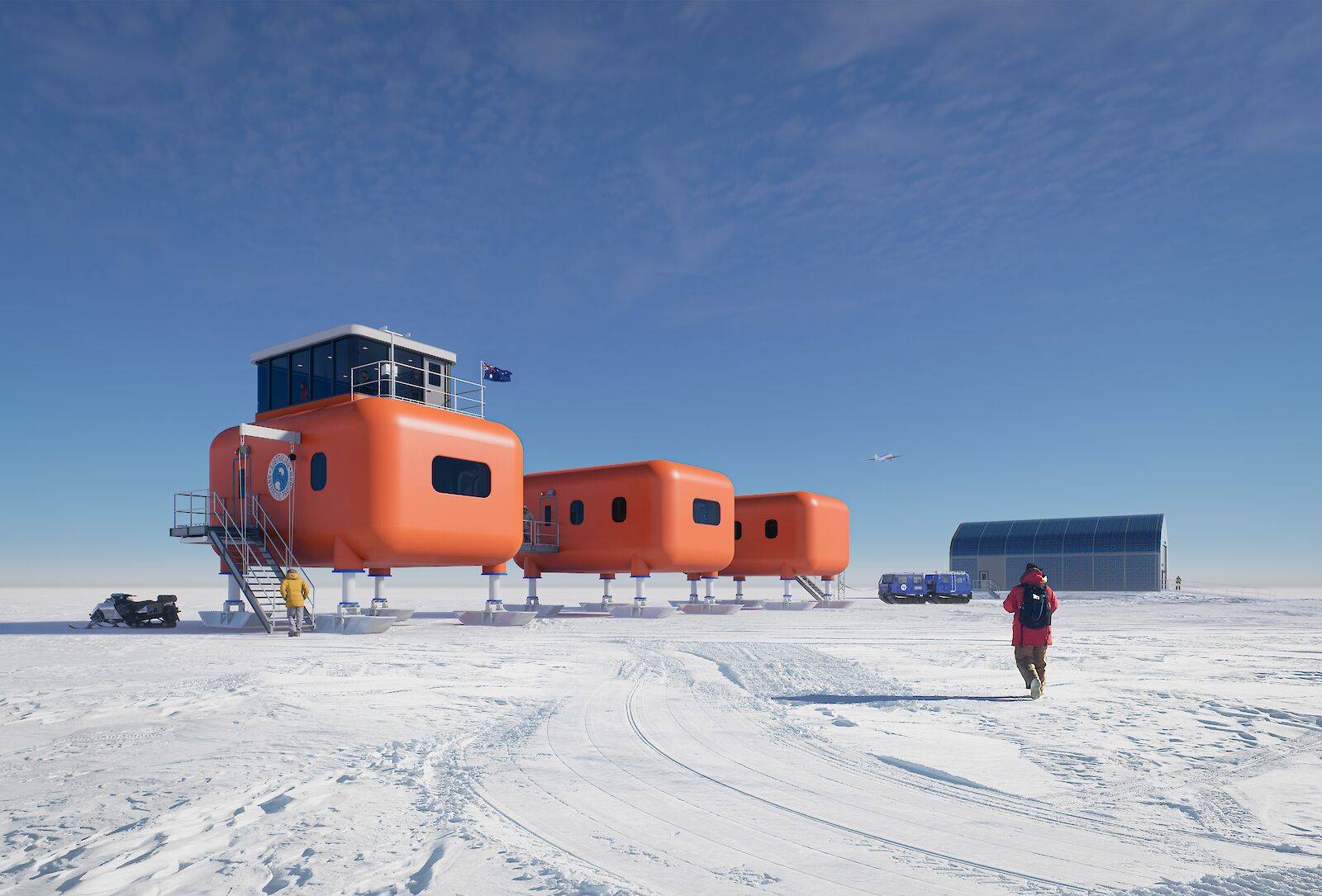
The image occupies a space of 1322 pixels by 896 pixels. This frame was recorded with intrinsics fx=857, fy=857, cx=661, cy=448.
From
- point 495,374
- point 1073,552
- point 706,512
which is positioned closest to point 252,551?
point 495,374

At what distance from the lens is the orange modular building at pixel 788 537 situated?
114 feet

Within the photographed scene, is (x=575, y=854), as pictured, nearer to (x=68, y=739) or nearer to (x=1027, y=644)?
(x=68, y=739)

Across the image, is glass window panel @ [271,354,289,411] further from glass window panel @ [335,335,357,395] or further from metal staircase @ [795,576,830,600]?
metal staircase @ [795,576,830,600]

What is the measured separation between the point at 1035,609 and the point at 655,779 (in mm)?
5734

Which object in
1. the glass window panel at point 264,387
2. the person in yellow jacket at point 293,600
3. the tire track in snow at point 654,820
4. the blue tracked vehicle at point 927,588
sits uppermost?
the glass window panel at point 264,387

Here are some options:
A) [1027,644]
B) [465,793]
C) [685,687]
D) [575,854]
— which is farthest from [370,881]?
[1027,644]

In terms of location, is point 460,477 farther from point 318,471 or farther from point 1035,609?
point 1035,609

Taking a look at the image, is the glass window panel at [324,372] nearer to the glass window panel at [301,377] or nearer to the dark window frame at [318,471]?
the glass window panel at [301,377]

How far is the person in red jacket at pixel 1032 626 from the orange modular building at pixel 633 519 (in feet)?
58.3

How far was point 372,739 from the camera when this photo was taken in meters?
7.02

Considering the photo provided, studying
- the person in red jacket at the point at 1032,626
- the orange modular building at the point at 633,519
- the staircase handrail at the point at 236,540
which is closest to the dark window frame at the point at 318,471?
the staircase handrail at the point at 236,540

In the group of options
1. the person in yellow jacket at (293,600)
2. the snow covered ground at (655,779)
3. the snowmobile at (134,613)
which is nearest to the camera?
the snow covered ground at (655,779)

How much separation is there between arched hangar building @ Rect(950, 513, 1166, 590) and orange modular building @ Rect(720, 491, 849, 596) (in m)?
20.7

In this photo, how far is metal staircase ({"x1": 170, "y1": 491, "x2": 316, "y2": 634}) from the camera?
63.6 ft
